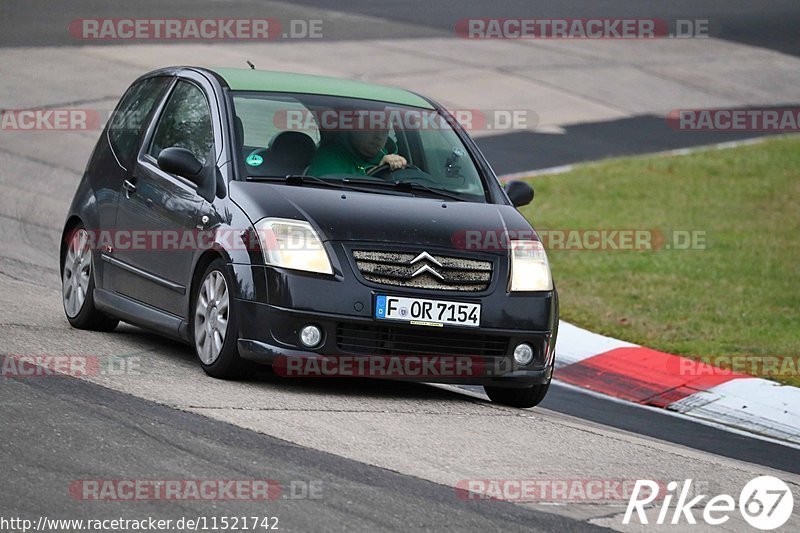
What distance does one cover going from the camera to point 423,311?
7.76m

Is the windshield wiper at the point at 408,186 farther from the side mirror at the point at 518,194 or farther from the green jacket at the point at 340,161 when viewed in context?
the side mirror at the point at 518,194

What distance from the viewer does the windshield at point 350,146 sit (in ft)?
27.8

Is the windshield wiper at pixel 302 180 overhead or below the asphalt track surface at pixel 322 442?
overhead

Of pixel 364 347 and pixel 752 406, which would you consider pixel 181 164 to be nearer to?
pixel 364 347

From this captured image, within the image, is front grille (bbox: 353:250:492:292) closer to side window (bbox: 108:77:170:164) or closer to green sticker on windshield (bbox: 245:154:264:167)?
green sticker on windshield (bbox: 245:154:264:167)

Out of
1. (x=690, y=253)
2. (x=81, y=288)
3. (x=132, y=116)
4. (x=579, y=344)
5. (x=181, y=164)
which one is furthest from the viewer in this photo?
(x=690, y=253)

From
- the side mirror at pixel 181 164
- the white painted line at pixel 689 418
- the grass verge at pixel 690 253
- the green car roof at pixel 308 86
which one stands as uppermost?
the green car roof at pixel 308 86

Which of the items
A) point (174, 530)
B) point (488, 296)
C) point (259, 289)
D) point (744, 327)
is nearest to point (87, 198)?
point (259, 289)

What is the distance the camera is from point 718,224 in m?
16.9

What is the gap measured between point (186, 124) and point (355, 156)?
42.4 inches

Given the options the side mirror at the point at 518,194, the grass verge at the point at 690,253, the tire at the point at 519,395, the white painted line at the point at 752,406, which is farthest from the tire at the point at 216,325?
the grass verge at the point at 690,253

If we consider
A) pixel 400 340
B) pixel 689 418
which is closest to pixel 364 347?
pixel 400 340

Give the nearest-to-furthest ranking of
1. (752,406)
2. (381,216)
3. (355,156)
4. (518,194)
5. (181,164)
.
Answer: (381,216) → (181,164) → (355,156) → (518,194) → (752,406)

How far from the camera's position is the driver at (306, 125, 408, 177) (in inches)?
336
